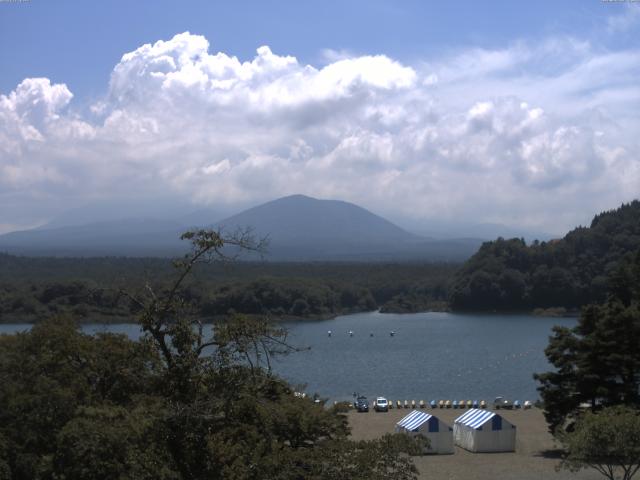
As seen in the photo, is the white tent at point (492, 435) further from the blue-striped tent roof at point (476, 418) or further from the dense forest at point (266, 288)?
the dense forest at point (266, 288)

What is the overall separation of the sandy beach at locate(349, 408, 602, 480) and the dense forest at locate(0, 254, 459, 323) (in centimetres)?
1749

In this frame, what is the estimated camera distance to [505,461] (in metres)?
17.0

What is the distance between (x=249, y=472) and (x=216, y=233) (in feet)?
6.17

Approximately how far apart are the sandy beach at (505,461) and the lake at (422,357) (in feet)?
8.45

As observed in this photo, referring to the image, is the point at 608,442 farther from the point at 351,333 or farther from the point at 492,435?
the point at 351,333

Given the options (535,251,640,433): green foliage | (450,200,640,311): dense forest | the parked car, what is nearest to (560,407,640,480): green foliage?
(535,251,640,433): green foliage

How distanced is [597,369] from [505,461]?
262 cm

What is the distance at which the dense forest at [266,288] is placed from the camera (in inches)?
2021

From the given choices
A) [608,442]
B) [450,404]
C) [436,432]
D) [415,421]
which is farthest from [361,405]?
[608,442]

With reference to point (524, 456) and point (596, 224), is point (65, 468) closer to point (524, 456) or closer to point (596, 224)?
point (524, 456)

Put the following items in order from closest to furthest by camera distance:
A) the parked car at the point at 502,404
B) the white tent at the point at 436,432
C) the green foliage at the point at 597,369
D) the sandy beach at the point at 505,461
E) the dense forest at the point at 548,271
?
the sandy beach at the point at 505,461 → the green foliage at the point at 597,369 → the white tent at the point at 436,432 → the parked car at the point at 502,404 → the dense forest at the point at 548,271

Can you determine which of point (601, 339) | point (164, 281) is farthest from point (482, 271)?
point (164, 281)

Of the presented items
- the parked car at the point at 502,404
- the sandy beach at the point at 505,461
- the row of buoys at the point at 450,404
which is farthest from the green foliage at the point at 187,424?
the parked car at the point at 502,404

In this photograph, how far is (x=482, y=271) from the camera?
64188 millimetres
